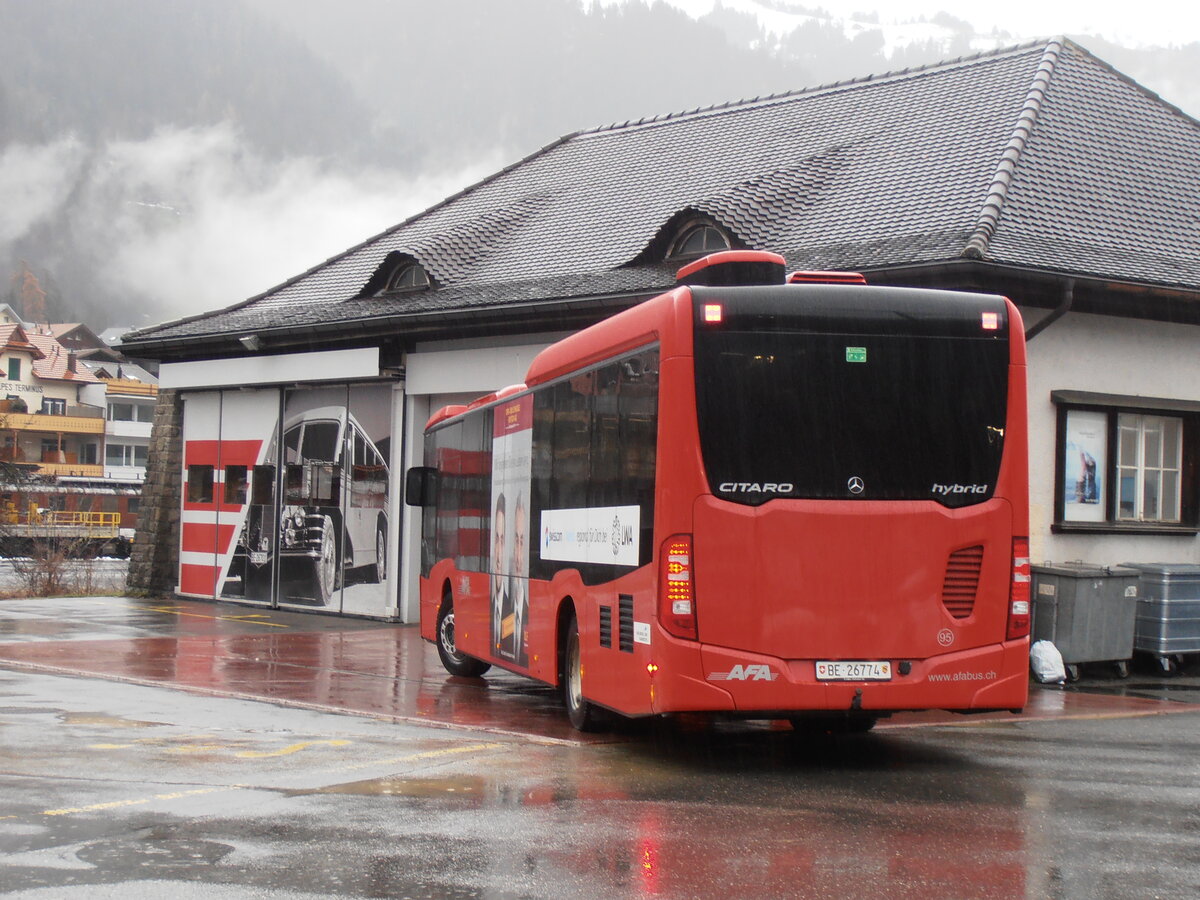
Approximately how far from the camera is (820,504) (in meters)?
9.49

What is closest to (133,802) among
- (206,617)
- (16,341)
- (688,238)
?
(688,238)

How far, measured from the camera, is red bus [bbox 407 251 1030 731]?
30.8 ft

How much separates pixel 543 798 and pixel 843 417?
2.84m

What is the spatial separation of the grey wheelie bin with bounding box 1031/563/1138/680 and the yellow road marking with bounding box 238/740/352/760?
7622 mm

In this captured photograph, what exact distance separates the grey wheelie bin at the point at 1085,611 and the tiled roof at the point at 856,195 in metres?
2.93

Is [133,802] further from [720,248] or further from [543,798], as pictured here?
[720,248]

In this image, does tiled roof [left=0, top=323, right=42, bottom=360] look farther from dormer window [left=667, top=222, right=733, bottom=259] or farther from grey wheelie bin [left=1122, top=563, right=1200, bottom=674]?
grey wheelie bin [left=1122, top=563, right=1200, bottom=674]

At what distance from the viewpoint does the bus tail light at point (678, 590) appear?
30.8 ft

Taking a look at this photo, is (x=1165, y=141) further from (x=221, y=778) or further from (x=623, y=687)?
(x=221, y=778)

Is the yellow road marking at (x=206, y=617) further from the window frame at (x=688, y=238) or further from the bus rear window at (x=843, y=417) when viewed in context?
the bus rear window at (x=843, y=417)

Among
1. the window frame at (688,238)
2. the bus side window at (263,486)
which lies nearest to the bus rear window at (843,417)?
the window frame at (688,238)

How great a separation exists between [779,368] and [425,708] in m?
4.84

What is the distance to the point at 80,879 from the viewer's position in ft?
20.8

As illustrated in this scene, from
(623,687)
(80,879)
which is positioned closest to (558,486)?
(623,687)
